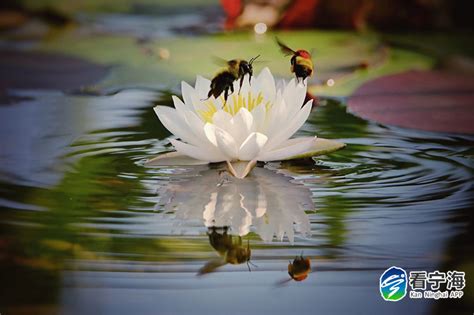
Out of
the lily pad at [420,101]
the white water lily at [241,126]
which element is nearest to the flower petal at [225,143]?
the white water lily at [241,126]

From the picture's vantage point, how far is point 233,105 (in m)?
1.81

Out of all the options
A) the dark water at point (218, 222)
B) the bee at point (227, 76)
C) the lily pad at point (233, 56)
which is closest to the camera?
the dark water at point (218, 222)

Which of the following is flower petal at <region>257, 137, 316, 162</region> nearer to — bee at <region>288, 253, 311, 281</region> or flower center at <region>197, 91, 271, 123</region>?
flower center at <region>197, 91, 271, 123</region>

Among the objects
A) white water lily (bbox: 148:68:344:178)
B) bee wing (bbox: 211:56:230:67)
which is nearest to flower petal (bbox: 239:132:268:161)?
white water lily (bbox: 148:68:344:178)

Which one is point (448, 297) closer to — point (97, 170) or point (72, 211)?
point (72, 211)

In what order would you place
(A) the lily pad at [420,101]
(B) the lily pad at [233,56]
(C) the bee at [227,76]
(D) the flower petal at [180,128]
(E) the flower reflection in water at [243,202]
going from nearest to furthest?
(E) the flower reflection in water at [243,202]
(C) the bee at [227,76]
(D) the flower petal at [180,128]
(A) the lily pad at [420,101]
(B) the lily pad at [233,56]

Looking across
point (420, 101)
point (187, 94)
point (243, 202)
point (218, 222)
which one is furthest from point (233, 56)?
point (218, 222)

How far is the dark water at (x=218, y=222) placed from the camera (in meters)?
1.24

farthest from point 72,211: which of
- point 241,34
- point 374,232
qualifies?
point 241,34

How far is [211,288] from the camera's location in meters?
1.25

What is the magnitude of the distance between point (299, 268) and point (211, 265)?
0.41ft

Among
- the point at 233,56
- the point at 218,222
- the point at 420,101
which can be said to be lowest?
the point at 218,222

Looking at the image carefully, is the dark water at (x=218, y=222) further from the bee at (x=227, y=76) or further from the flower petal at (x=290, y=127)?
the bee at (x=227, y=76)

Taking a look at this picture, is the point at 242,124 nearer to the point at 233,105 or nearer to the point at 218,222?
the point at 233,105
